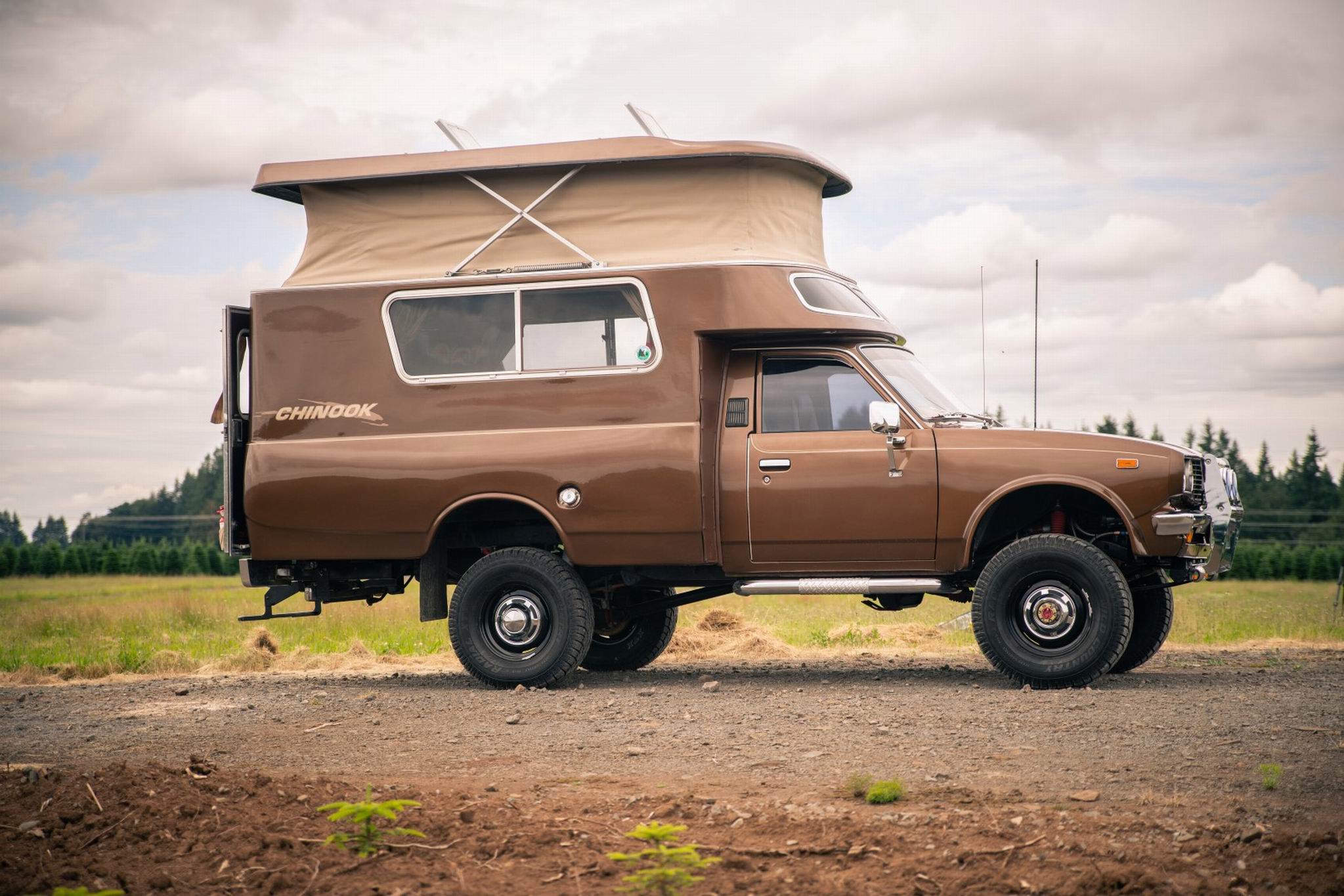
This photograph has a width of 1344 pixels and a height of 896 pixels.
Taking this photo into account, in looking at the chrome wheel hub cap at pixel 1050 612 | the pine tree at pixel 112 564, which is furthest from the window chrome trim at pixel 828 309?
the pine tree at pixel 112 564

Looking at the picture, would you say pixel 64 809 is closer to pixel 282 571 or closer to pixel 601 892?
pixel 601 892

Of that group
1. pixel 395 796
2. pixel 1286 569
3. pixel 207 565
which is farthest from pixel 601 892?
pixel 1286 569

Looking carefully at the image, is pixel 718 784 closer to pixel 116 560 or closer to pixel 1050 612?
pixel 1050 612

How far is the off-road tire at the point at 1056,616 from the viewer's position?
8.59 m

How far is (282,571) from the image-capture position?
10281mm

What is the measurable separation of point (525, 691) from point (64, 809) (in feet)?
13.8

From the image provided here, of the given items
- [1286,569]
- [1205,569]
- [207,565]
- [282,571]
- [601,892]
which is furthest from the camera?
[1286,569]

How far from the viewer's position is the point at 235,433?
399 inches

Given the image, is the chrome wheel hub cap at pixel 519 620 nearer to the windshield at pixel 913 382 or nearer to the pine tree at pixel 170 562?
the windshield at pixel 913 382

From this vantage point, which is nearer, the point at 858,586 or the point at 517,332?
the point at 858,586

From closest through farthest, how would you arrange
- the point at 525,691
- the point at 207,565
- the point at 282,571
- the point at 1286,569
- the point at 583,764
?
the point at 583,764 → the point at 525,691 → the point at 282,571 → the point at 207,565 → the point at 1286,569

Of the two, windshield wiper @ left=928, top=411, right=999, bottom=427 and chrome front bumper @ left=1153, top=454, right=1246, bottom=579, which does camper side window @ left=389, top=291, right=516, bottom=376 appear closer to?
windshield wiper @ left=928, top=411, right=999, bottom=427

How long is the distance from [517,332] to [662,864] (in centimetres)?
583

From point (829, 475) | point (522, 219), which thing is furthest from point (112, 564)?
point (829, 475)
